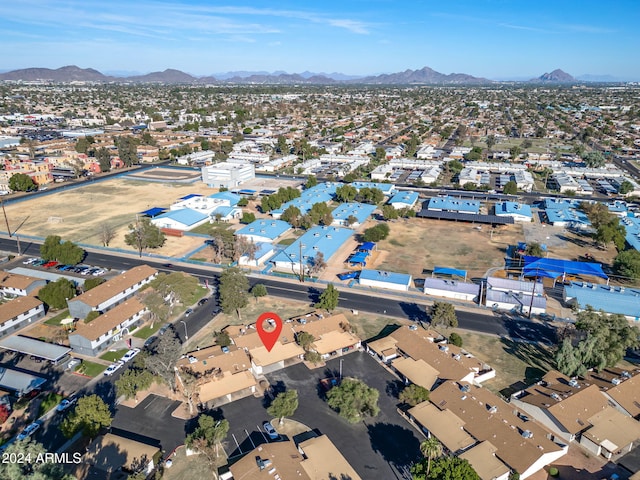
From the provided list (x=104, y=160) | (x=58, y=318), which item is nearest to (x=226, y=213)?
(x=58, y=318)

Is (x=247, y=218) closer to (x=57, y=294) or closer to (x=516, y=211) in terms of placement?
(x=57, y=294)

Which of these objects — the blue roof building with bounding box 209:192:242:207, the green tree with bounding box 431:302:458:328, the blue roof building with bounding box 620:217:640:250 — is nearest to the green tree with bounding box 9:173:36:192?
the blue roof building with bounding box 209:192:242:207

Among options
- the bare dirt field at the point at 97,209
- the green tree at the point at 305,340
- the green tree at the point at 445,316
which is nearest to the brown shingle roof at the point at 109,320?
the bare dirt field at the point at 97,209

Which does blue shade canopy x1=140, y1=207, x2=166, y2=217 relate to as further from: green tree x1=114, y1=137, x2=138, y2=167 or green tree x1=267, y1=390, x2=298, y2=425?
green tree x1=267, y1=390, x2=298, y2=425

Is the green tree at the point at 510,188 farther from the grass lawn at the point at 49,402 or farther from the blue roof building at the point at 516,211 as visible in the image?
the grass lawn at the point at 49,402

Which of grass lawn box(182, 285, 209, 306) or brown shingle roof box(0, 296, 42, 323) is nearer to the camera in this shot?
brown shingle roof box(0, 296, 42, 323)

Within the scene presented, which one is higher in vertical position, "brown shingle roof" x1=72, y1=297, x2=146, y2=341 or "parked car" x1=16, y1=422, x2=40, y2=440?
"brown shingle roof" x1=72, y1=297, x2=146, y2=341
